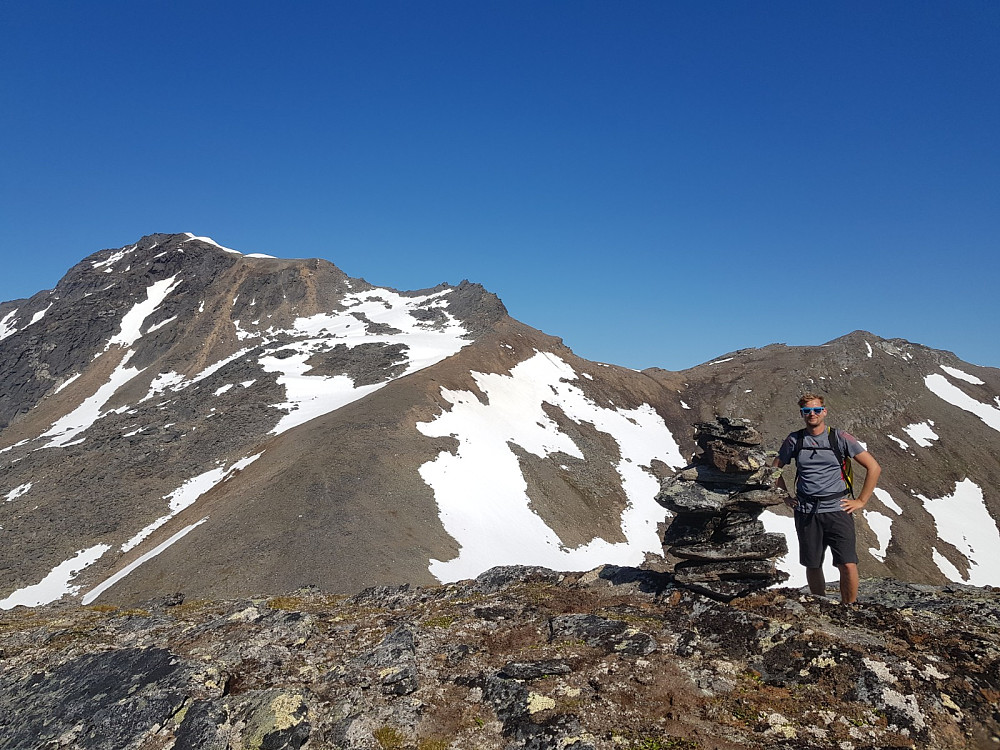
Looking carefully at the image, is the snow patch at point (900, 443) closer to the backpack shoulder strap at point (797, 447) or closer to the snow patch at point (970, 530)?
the snow patch at point (970, 530)

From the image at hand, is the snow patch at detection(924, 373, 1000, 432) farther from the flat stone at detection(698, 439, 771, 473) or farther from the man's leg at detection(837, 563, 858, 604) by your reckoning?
the man's leg at detection(837, 563, 858, 604)

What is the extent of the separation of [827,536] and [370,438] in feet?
153

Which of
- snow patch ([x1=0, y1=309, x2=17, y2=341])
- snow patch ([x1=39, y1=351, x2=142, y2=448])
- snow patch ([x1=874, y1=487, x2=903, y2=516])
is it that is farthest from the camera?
snow patch ([x1=0, y1=309, x2=17, y2=341])

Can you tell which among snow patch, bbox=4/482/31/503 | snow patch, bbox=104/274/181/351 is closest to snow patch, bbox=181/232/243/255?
snow patch, bbox=104/274/181/351

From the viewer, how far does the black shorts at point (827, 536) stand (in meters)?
11.2

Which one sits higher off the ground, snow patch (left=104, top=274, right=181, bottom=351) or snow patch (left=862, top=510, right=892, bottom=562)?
snow patch (left=104, top=274, right=181, bottom=351)

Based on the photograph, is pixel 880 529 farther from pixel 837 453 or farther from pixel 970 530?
pixel 837 453

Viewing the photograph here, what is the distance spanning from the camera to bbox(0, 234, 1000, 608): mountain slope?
42500 mm

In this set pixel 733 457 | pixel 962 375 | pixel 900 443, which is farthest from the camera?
pixel 962 375

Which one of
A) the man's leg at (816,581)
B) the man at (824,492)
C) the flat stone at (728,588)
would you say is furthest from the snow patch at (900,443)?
the man at (824,492)

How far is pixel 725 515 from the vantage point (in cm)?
1457

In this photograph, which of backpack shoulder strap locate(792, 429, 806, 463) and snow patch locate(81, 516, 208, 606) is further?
snow patch locate(81, 516, 208, 606)

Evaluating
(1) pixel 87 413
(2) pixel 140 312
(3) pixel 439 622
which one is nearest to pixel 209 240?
(2) pixel 140 312

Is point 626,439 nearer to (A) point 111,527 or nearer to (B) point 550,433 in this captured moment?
(B) point 550,433
